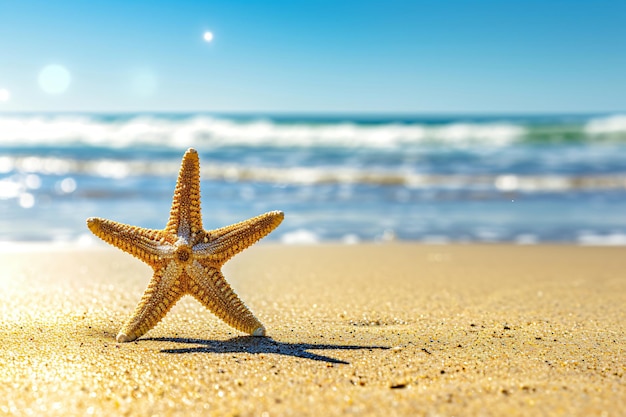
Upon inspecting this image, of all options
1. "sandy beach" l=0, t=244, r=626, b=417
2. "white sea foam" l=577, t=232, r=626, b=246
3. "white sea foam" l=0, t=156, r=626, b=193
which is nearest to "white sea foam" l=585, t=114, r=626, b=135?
"white sea foam" l=0, t=156, r=626, b=193

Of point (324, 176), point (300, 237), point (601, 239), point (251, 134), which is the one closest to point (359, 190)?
point (324, 176)

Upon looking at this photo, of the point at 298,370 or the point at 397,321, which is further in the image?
the point at 397,321

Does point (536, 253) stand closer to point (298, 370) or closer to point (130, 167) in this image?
point (298, 370)

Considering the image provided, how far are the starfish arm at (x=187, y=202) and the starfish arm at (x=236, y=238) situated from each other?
0.12 metres

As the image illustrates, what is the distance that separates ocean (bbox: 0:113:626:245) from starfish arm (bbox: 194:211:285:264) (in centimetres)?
450

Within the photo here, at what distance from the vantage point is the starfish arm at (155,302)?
3539mm

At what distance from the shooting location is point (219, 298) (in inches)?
142

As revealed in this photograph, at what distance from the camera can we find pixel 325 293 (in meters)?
5.20

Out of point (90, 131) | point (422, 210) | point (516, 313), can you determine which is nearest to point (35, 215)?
point (422, 210)

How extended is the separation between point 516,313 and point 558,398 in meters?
1.89

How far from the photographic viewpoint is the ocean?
28.9 ft

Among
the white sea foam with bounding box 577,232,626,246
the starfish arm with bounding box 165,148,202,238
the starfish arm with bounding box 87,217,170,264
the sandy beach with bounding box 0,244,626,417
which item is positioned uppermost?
the starfish arm with bounding box 165,148,202,238

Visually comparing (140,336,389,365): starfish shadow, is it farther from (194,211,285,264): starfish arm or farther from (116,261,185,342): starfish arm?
(194,211,285,264): starfish arm

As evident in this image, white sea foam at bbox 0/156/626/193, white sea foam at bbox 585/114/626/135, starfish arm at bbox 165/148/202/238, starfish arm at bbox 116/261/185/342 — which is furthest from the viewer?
Answer: white sea foam at bbox 585/114/626/135
